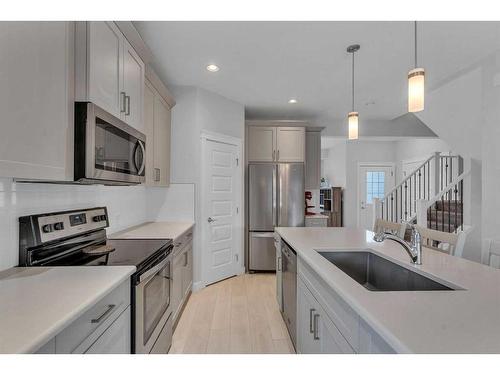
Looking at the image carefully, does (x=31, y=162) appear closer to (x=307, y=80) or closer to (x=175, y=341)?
(x=175, y=341)

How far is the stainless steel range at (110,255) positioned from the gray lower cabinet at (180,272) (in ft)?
1.11

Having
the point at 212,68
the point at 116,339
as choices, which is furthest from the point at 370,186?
the point at 116,339

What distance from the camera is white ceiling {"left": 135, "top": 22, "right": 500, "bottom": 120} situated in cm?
236

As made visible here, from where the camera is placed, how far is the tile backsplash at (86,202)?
1396mm

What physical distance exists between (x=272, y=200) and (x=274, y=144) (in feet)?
2.90

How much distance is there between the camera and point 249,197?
4.30m

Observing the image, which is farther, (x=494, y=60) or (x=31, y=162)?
(x=494, y=60)

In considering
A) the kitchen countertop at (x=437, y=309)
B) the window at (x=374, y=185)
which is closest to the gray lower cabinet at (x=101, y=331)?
the kitchen countertop at (x=437, y=309)

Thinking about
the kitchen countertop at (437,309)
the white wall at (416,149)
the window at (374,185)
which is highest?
the white wall at (416,149)

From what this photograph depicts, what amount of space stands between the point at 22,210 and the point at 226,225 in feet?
8.93

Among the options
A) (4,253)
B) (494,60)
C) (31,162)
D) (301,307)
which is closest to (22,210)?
(4,253)

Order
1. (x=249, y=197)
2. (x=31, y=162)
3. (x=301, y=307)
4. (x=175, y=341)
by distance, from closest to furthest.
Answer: (x=31, y=162), (x=301, y=307), (x=175, y=341), (x=249, y=197)

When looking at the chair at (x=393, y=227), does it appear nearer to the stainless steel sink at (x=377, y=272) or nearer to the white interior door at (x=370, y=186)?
the stainless steel sink at (x=377, y=272)
